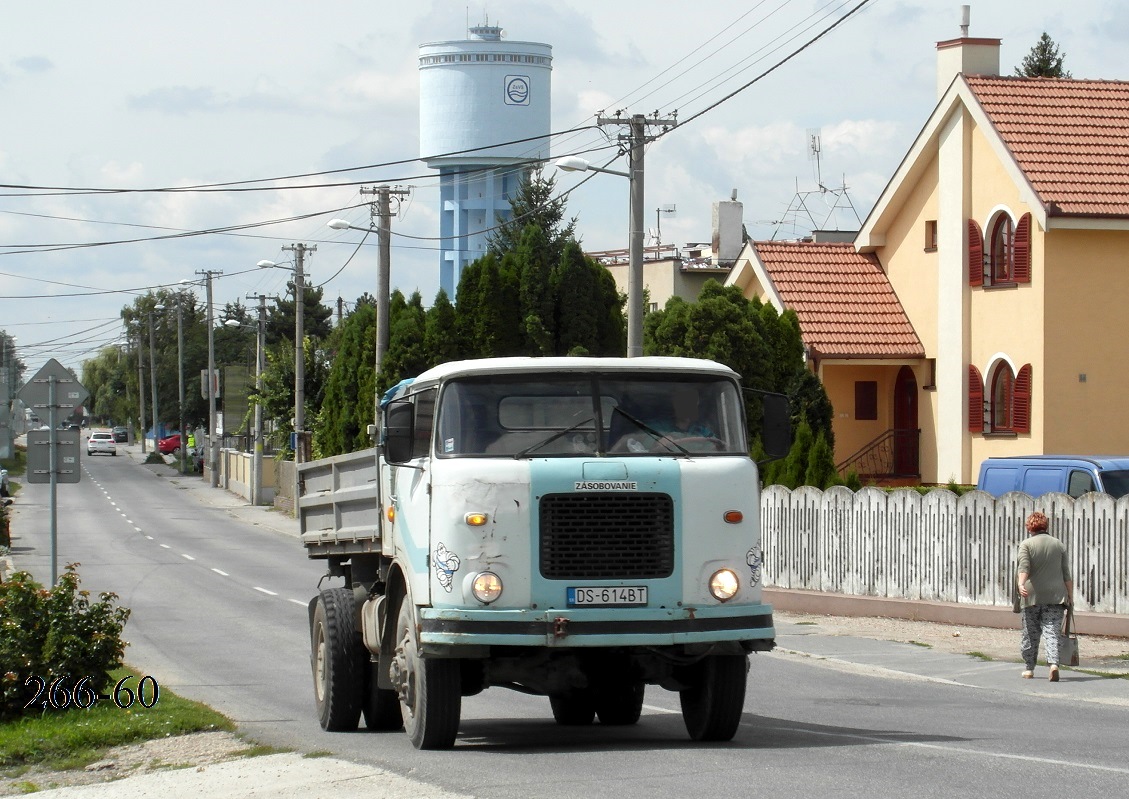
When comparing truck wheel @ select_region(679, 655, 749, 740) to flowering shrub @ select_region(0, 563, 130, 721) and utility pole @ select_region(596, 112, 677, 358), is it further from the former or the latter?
utility pole @ select_region(596, 112, 677, 358)

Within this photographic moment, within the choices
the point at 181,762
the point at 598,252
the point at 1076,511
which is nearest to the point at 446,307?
the point at 1076,511

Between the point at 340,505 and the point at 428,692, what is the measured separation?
3.44 m

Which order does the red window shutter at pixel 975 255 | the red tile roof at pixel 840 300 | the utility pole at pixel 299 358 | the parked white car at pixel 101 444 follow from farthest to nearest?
the parked white car at pixel 101 444, the utility pole at pixel 299 358, the red tile roof at pixel 840 300, the red window shutter at pixel 975 255

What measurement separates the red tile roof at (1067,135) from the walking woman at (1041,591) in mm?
14780

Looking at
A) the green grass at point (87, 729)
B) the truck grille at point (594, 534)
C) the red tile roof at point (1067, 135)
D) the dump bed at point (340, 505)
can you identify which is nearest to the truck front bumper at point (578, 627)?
the truck grille at point (594, 534)

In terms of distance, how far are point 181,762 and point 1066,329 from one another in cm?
2333

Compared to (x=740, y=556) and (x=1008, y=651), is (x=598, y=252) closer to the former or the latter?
(x=1008, y=651)

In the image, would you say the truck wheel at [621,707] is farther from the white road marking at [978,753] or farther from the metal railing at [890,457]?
the metal railing at [890,457]

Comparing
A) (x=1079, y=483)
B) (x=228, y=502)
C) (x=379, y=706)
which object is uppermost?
(x=1079, y=483)

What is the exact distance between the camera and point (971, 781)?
8.79 meters

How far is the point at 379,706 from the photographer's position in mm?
12289

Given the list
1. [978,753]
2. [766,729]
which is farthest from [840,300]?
[978,753]

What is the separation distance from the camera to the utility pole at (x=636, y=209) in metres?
25.3

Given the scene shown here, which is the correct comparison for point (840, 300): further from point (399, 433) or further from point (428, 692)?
point (428, 692)
